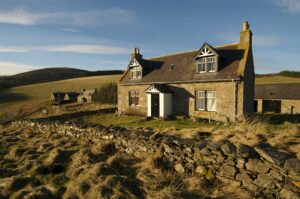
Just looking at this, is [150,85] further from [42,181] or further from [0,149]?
[42,181]

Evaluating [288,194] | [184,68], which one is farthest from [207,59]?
[288,194]

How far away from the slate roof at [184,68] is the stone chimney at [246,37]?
610 mm

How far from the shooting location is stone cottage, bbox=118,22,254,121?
1834 centimetres

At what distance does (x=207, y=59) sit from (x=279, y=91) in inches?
886

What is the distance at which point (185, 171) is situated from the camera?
250 inches

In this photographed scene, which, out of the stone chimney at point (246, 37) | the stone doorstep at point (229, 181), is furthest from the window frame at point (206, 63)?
the stone doorstep at point (229, 181)

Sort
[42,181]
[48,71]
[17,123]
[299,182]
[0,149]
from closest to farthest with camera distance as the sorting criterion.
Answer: [299,182] < [42,181] < [0,149] < [17,123] < [48,71]

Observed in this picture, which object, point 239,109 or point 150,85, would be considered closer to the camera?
point 239,109

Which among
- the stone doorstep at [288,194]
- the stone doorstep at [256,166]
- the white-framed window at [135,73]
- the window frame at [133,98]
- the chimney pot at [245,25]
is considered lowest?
the stone doorstep at [288,194]

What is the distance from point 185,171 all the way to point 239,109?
44.0 ft

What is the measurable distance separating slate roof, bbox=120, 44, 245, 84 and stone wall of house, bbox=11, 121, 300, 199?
13045 millimetres

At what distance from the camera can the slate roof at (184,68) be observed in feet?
63.1

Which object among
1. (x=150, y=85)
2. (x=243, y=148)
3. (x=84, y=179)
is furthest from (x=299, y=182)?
(x=150, y=85)

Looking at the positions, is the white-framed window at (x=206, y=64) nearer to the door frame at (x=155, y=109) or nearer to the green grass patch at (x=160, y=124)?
the green grass patch at (x=160, y=124)
